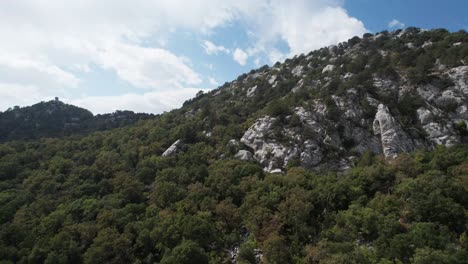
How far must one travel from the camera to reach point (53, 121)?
13875 centimetres

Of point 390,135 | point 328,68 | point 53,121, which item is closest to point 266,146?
point 390,135

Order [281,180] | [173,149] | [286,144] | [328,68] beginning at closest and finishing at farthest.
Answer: [281,180], [286,144], [173,149], [328,68]

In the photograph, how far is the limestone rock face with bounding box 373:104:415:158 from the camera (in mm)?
51156

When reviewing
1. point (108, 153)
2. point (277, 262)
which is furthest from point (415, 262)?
point (108, 153)

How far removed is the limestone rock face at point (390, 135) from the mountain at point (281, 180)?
21 cm

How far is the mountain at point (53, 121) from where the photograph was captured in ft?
402

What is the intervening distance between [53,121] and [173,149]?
9758 cm

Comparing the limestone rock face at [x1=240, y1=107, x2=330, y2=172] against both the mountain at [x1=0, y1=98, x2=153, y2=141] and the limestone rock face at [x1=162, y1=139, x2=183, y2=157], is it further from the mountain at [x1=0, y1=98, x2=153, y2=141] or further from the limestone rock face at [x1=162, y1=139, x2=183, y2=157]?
the mountain at [x1=0, y1=98, x2=153, y2=141]

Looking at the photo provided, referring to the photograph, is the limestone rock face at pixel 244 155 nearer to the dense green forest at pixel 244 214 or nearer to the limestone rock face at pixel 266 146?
the limestone rock face at pixel 266 146

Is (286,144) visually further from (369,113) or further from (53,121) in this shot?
(53,121)

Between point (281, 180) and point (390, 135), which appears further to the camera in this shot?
point (390, 135)

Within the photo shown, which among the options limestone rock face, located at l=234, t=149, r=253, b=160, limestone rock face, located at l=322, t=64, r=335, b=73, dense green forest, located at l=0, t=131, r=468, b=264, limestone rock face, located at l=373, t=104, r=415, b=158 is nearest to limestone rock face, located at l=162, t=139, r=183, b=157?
dense green forest, located at l=0, t=131, r=468, b=264

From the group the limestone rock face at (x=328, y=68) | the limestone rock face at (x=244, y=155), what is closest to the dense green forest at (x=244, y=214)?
the limestone rock face at (x=244, y=155)

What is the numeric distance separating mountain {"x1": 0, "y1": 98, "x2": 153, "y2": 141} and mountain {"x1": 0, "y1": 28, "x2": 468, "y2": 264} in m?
46.9
